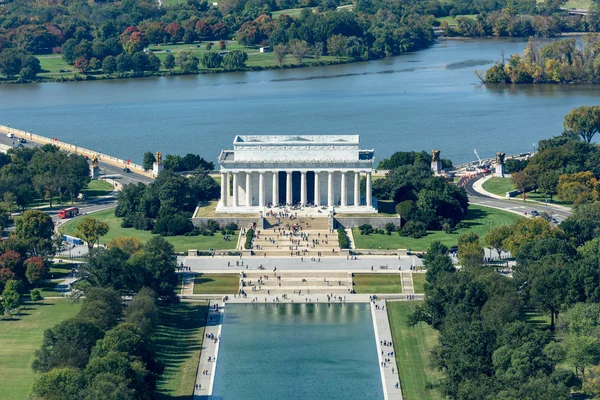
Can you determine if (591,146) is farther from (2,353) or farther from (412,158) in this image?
(2,353)

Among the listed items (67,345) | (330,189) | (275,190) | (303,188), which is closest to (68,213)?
(275,190)

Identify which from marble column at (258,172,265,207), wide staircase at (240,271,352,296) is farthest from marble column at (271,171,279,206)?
wide staircase at (240,271,352,296)

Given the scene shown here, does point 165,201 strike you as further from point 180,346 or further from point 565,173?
point 565,173

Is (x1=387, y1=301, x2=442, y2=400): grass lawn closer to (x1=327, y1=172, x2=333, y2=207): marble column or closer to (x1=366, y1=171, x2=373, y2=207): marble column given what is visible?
(x1=366, y1=171, x2=373, y2=207): marble column

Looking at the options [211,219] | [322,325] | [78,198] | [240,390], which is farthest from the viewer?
[78,198]

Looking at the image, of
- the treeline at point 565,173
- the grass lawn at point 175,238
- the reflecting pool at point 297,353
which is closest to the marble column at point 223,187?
the grass lawn at point 175,238

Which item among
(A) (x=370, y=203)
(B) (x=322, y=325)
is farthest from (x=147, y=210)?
(B) (x=322, y=325)
